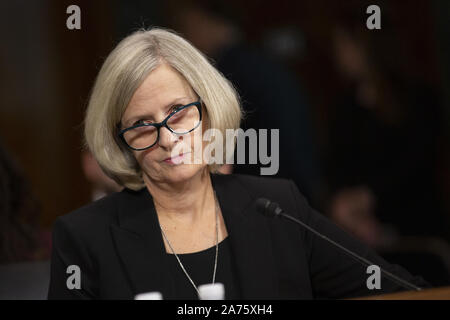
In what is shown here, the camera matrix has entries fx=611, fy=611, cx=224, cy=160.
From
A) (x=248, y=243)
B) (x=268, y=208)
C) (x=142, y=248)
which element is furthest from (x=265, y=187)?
(x=142, y=248)

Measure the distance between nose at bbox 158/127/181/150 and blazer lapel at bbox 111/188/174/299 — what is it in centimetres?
21

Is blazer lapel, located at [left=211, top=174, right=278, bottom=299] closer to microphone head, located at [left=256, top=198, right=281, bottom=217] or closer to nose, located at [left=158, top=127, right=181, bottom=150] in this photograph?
microphone head, located at [left=256, top=198, right=281, bottom=217]

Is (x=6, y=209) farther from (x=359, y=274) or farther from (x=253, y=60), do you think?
(x=359, y=274)

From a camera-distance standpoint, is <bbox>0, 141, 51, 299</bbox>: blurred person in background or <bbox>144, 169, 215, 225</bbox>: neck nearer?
<bbox>144, 169, 215, 225</bbox>: neck

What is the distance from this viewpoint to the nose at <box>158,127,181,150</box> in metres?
1.55

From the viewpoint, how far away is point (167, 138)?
155 cm

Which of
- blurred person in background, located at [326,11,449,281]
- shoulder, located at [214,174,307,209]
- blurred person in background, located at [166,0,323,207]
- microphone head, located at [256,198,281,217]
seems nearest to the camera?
microphone head, located at [256,198,281,217]

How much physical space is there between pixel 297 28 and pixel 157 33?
2.45 m

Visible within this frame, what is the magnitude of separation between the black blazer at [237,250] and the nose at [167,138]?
0.68 ft

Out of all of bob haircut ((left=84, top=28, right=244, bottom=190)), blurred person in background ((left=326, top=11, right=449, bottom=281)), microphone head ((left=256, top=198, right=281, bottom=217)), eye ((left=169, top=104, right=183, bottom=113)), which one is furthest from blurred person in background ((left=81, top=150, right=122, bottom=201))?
blurred person in background ((left=326, top=11, right=449, bottom=281))

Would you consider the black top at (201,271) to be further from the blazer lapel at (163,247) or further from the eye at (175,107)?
the eye at (175,107)

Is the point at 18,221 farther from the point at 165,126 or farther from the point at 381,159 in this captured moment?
the point at 381,159

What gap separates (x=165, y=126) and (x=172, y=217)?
288 millimetres

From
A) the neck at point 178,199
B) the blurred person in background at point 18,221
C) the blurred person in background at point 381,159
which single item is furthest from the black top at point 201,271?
the blurred person in background at point 381,159
